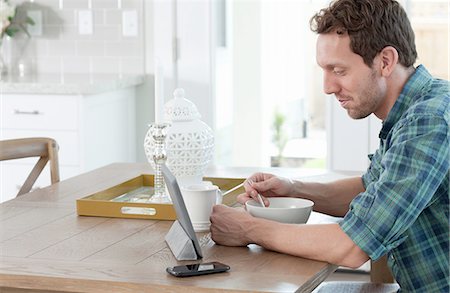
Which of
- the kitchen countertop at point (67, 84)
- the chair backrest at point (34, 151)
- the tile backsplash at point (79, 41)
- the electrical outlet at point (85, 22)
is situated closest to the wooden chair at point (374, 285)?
the chair backrest at point (34, 151)

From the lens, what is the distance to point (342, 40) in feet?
6.73

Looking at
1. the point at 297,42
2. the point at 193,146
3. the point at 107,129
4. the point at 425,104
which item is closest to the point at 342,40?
the point at 425,104

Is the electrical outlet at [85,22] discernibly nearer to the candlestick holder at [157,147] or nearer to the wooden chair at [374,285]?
the candlestick holder at [157,147]

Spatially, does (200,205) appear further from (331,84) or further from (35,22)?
(35,22)

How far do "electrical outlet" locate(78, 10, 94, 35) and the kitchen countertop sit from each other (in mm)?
269

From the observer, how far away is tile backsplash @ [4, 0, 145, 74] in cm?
484

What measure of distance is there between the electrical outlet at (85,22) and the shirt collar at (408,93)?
3.06 m

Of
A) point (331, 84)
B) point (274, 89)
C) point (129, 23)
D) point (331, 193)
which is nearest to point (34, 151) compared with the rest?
point (331, 193)

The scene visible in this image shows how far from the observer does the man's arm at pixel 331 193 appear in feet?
7.97

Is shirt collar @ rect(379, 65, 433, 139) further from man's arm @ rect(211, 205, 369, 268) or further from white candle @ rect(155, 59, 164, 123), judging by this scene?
white candle @ rect(155, 59, 164, 123)

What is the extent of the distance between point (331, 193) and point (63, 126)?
7.24 feet

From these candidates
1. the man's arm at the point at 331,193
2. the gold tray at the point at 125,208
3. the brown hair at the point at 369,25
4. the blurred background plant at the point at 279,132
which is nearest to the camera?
the brown hair at the point at 369,25

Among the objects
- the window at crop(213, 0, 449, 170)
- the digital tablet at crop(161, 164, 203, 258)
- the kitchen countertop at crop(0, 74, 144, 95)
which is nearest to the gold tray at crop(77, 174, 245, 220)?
the digital tablet at crop(161, 164, 203, 258)

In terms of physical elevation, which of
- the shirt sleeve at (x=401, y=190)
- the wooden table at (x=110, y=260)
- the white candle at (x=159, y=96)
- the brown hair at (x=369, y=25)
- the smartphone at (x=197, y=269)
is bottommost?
the wooden table at (x=110, y=260)
